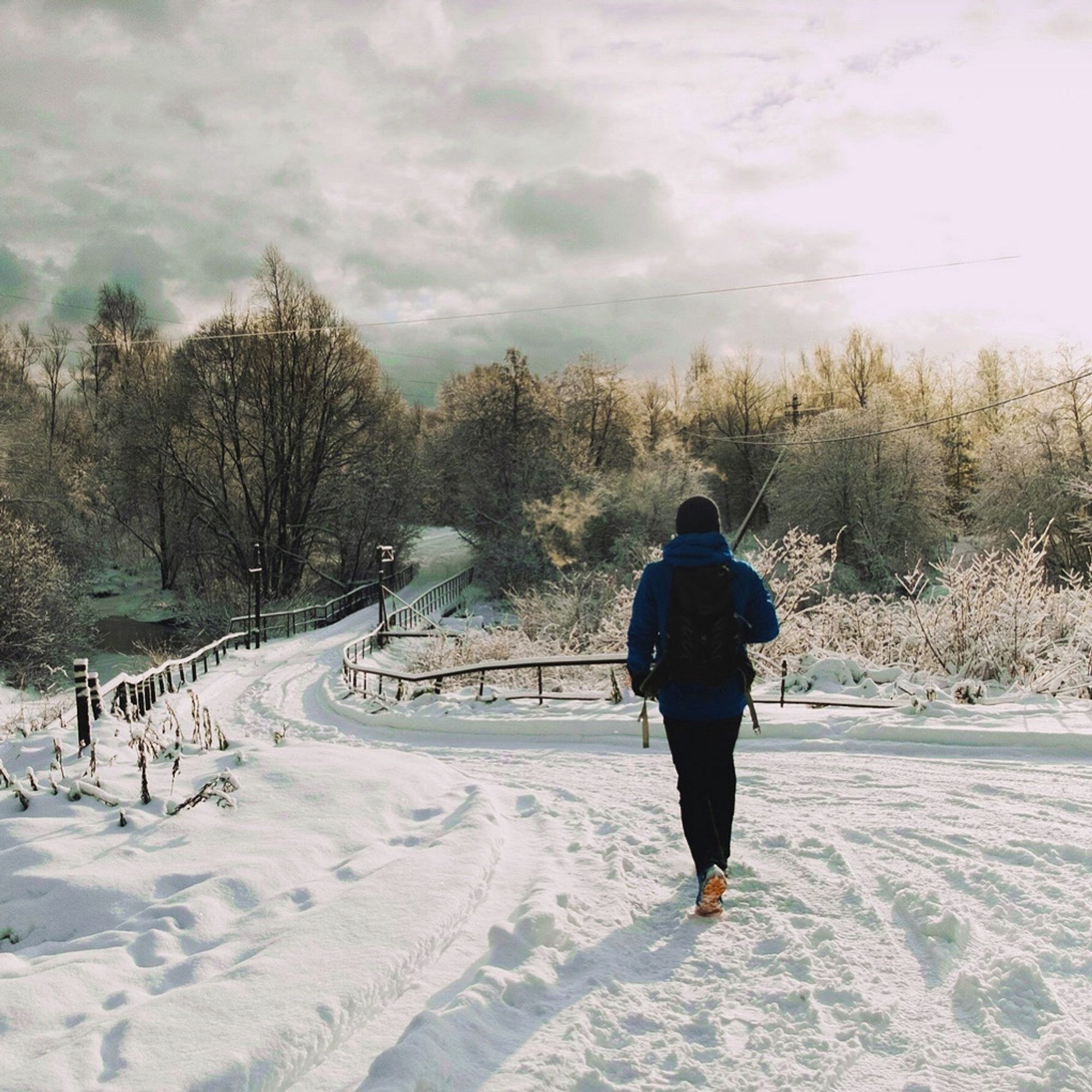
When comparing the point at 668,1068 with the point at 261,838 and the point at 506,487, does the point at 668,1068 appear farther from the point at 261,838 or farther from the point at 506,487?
the point at 506,487

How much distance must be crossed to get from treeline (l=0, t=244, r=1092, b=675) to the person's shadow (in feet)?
93.3

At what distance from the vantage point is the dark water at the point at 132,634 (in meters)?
32.5

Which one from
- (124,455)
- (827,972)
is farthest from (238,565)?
(827,972)

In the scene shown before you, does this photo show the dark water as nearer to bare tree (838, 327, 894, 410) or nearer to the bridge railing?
the bridge railing

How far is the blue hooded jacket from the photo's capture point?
387 centimetres

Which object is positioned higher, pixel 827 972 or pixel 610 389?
pixel 610 389

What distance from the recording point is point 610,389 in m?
45.3

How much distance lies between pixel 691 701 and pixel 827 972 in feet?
4.07

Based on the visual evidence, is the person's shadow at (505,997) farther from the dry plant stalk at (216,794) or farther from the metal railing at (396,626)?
the metal railing at (396,626)

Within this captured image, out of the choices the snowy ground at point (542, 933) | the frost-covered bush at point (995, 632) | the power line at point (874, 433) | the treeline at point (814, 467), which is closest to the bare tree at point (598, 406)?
the treeline at point (814, 467)

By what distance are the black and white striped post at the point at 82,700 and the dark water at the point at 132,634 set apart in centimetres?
2438

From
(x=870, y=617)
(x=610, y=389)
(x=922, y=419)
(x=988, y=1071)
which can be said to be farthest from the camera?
(x=610, y=389)

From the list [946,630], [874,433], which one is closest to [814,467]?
[874,433]

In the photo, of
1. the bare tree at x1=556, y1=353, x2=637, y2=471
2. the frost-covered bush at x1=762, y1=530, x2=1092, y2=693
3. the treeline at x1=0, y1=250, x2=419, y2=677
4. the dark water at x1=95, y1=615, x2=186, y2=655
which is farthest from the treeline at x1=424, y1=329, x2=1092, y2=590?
the frost-covered bush at x1=762, y1=530, x2=1092, y2=693
